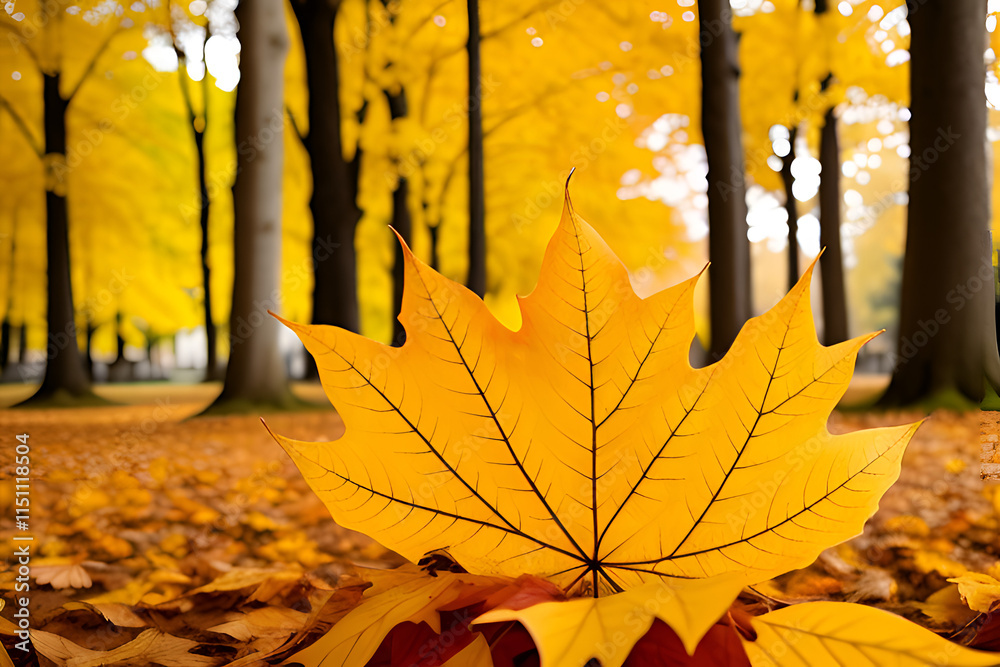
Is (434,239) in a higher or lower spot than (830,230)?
higher

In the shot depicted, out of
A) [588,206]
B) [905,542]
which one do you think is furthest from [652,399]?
[588,206]

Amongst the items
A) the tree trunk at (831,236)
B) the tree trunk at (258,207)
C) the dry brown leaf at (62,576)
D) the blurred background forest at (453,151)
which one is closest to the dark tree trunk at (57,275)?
the blurred background forest at (453,151)

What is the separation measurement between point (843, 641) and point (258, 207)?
212 cm

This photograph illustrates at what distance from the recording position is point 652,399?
0.26 m

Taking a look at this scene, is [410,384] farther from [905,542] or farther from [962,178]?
[962,178]

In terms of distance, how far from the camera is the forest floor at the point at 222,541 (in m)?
0.44

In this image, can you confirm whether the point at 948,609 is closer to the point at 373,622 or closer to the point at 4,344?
the point at 373,622

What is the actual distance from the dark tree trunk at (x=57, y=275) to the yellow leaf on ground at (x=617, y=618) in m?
1.89

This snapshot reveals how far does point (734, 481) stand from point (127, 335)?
5.03 m

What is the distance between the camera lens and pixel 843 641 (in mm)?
221

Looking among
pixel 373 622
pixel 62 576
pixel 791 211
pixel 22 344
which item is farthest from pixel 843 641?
pixel 791 211

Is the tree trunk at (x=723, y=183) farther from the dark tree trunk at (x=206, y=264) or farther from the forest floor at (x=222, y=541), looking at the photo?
the dark tree trunk at (x=206, y=264)

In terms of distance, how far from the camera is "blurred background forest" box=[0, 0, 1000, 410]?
147 centimetres

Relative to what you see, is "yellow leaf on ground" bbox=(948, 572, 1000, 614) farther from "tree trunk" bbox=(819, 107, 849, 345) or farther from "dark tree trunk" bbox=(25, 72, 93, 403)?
"dark tree trunk" bbox=(25, 72, 93, 403)
